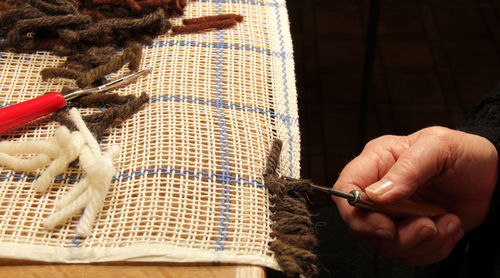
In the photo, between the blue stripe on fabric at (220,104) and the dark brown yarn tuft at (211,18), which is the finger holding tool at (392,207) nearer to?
the blue stripe on fabric at (220,104)

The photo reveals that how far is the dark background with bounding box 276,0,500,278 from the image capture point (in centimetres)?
161

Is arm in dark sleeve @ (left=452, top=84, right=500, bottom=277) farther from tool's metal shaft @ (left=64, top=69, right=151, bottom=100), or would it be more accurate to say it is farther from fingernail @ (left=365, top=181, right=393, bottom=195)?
tool's metal shaft @ (left=64, top=69, right=151, bottom=100)

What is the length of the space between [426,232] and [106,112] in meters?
0.51

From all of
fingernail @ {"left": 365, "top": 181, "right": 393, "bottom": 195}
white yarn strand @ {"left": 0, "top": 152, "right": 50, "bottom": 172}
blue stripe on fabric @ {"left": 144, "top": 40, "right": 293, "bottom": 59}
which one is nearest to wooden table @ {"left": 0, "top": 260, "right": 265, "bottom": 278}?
white yarn strand @ {"left": 0, "top": 152, "right": 50, "bottom": 172}

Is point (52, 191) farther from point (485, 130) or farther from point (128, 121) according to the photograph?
point (485, 130)

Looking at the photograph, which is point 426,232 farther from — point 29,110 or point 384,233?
point 29,110

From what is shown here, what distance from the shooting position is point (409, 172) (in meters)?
0.65

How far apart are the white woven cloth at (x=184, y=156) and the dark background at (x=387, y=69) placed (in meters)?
0.76

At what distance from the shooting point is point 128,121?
0.61 meters

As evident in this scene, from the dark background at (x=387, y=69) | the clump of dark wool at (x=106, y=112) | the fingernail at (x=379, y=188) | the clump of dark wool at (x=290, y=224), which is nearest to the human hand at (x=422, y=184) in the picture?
the fingernail at (x=379, y=188)

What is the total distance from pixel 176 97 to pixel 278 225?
240 millimetres

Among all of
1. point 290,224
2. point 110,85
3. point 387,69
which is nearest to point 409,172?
point 290,224

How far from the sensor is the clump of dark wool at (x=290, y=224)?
49cm

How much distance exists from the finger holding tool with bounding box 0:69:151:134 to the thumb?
16.9 inches
